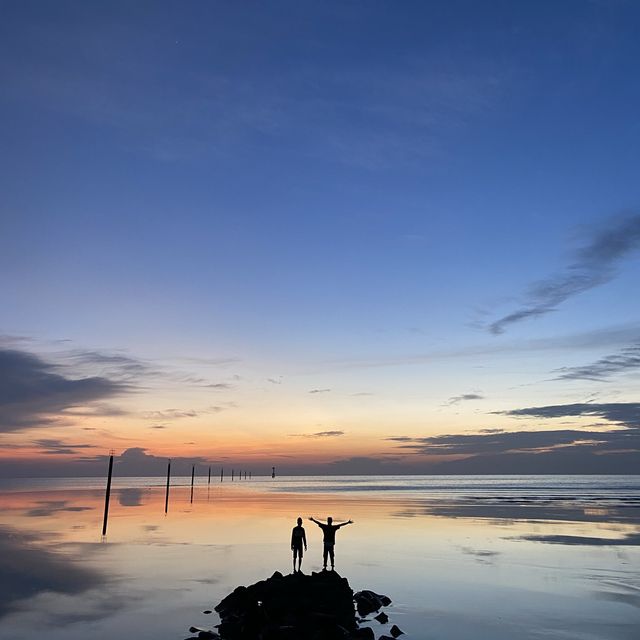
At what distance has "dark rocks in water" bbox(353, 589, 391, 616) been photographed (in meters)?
20.3

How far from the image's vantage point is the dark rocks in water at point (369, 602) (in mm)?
20319

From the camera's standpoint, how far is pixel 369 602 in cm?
2066

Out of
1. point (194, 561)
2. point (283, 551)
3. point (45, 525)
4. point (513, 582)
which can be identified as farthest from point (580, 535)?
point (45, 525)

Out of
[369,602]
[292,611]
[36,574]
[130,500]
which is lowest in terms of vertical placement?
[369,602]

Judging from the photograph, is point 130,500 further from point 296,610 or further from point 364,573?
point 296,610

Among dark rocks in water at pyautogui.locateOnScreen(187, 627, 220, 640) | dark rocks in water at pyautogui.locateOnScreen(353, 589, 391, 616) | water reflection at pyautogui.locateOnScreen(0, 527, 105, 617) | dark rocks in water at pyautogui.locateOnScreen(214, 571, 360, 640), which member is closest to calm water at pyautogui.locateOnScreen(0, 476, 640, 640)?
water reflection at pyautogui.locateOnScreen(0, 527, 105, 617)

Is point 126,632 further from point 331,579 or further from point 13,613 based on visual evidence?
point 331,579

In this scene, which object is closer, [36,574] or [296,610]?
[296,610]

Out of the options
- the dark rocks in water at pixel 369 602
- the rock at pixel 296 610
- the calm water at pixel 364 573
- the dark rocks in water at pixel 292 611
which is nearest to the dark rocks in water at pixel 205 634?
the rock at pixel 296 610

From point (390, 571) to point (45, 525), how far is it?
34852mm

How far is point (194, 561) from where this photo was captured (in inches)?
1216

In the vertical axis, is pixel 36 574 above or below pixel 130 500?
below

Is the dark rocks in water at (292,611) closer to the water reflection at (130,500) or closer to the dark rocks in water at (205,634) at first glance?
the dark rocks in water at (205,634)

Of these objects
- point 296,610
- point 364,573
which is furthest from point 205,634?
point 364,573
